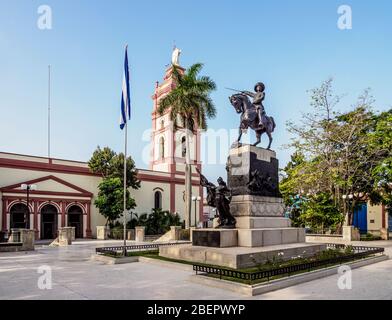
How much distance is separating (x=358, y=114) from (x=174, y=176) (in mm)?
23051

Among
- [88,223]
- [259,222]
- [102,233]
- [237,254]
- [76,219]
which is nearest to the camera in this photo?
[237,254]

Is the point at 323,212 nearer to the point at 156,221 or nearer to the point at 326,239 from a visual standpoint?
the point at 326,239

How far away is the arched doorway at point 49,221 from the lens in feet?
105

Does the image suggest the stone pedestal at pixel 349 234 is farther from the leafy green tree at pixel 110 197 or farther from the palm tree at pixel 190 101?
the leafy green tree at pixel 110 197

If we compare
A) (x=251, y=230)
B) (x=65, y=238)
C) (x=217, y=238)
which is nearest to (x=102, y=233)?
(x=65, y=238)

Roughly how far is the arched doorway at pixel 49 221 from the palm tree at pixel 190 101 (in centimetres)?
1308

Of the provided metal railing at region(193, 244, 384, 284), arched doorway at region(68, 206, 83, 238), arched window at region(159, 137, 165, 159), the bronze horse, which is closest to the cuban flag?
the bronze horse

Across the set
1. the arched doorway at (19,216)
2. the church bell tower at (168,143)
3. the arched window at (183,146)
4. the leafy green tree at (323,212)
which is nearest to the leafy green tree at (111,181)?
the arched doorway at (19,216)

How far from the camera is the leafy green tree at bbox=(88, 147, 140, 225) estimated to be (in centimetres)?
3381

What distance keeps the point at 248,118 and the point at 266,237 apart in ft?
17.0

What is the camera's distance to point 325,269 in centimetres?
1061

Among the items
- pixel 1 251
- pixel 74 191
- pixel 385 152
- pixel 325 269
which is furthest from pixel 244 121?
pixel 74 191

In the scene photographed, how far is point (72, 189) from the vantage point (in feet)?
112
